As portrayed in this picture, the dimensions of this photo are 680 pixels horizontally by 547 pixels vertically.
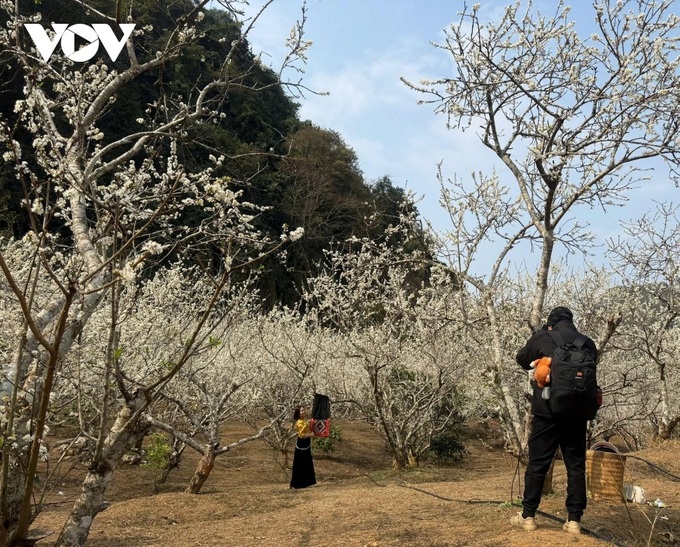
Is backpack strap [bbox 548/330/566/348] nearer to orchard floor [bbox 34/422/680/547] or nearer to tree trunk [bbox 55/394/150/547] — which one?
orchard floor [bbox 34/422/680/547]

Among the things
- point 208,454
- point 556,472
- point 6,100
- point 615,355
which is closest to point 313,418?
point 208,454

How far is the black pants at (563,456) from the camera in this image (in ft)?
12.6

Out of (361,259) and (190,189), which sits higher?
(361,259)

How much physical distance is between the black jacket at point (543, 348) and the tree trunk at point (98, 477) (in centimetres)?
256

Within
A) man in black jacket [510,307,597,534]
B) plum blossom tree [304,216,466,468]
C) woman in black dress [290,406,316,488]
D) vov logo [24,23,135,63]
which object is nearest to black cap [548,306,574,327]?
man in black jacket [510,307,597,534]

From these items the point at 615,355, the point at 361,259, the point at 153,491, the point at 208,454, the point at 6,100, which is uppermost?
the point at 6,100

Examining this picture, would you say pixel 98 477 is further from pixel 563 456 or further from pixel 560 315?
pixel 560 315

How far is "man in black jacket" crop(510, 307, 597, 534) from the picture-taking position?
12.6ft

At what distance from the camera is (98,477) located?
3.10 metres

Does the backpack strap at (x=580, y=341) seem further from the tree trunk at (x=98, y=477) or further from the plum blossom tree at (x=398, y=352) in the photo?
the plum blossom tree at (x=398, y=352)

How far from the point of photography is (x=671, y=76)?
14.4ft

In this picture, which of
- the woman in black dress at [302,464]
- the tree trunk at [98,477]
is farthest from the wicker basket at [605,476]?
the tree trunk at [98,477]

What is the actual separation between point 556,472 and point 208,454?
4.57 m

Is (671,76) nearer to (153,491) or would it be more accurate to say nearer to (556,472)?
(556,472)
